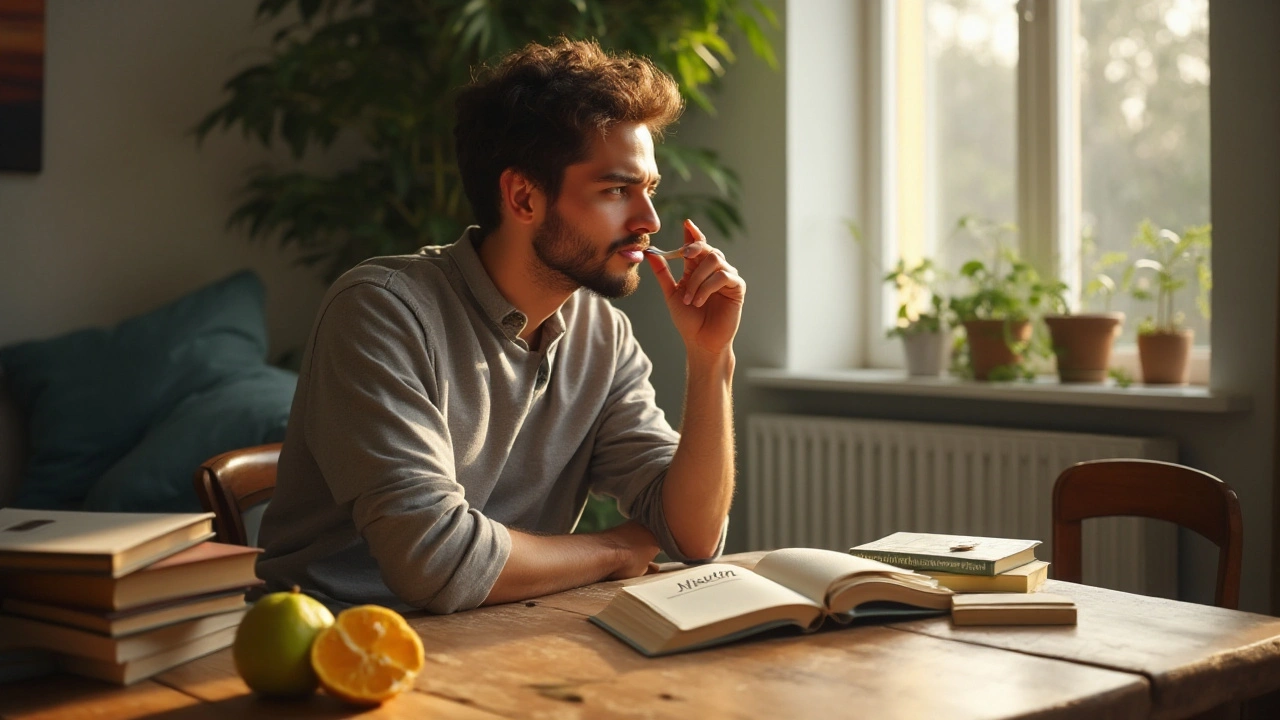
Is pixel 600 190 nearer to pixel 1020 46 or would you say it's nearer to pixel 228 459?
pixel 228 459

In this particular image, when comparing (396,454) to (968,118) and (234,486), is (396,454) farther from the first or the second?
(968,118)

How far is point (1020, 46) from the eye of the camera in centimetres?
303

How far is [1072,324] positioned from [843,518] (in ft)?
2.46

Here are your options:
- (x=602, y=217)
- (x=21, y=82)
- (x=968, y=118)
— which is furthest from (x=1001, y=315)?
(x=21, y=82)

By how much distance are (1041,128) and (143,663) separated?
8.17 feet

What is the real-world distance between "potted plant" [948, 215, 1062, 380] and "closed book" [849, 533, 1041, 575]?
143 centimetres

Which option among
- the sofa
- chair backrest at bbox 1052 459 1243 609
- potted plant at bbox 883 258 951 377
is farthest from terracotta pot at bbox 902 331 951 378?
the sofa

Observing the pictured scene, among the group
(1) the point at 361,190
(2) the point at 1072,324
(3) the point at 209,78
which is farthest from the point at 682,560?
(3) the point at 209,78

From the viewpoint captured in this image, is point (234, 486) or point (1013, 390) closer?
point (234, 486)

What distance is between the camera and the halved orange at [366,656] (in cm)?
102

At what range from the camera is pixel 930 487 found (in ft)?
9.61

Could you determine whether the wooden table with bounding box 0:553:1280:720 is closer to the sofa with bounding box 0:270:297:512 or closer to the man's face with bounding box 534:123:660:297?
the man's face with bounding box 534:123:660:297

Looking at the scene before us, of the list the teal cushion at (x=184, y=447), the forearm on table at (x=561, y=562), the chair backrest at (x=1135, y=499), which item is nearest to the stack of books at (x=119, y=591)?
the forearm on table at (x=561, y=562)

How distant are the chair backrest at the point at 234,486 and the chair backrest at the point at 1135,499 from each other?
1.16m
